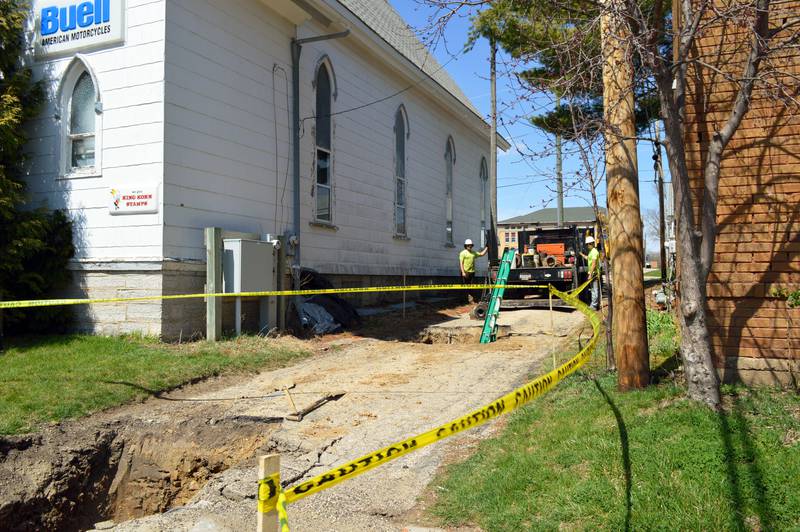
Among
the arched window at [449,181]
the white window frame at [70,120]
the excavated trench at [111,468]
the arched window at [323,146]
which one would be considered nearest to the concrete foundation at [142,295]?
the white window frame at [70,120]

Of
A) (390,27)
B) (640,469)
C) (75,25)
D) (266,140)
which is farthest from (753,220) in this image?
(390,27)

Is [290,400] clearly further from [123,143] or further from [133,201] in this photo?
[123,143]

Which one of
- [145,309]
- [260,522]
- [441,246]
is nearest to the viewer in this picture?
[260,522]

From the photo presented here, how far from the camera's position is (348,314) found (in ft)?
43.5

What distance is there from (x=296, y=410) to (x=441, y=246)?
15.7m

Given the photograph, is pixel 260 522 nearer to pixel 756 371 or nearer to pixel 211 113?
pixel 756 371

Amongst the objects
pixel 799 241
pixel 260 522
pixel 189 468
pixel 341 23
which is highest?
pixel 341 23

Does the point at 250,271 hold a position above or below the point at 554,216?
below

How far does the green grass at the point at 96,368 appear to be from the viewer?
6.72m

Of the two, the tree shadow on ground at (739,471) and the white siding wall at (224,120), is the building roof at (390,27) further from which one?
the tree shadow on ground at (739,471)

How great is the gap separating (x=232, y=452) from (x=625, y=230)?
14.9 feet

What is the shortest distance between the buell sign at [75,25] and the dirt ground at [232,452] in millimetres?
6203

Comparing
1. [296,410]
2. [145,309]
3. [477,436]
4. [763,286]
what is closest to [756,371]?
[763,286]

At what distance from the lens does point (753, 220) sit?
20.3 feet
